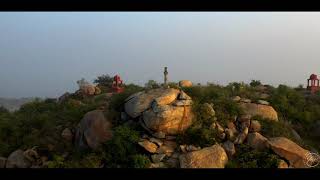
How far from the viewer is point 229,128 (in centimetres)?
991

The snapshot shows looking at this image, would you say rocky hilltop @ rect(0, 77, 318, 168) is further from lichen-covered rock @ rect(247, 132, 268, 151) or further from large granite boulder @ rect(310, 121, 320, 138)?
large granite boulder @ rect(310, 121, 320, 138)

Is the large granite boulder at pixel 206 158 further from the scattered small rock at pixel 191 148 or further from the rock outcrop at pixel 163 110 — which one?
the rock outcrop at pixel 163 110

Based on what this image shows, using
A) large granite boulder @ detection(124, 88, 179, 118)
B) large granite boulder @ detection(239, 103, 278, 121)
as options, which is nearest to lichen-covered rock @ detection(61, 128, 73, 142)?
large granite boulder @ detection(124, 88, 179, 118)

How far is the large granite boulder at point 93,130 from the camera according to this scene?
998cm

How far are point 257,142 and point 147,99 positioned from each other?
2.72 metres

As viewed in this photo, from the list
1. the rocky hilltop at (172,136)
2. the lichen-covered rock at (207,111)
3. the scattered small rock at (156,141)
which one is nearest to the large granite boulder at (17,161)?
the rocky hilltop at (172,136)

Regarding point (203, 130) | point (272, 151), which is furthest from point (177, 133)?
point (272, 151)

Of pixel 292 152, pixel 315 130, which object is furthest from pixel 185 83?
pixel 292 152

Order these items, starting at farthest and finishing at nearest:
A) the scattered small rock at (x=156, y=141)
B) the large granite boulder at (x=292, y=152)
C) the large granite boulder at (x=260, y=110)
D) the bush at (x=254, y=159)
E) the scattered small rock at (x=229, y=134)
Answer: the large granite boulder at (x=260, y=110), the scattered small rock at (x=229, y=134), the scattered small rock at (x=156, y=141), the large granite boulder at (x=292, y=152), the bush at (x=254, y=159)

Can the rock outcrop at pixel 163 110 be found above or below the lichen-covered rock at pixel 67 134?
above

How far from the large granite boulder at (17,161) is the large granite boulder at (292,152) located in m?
5.60
